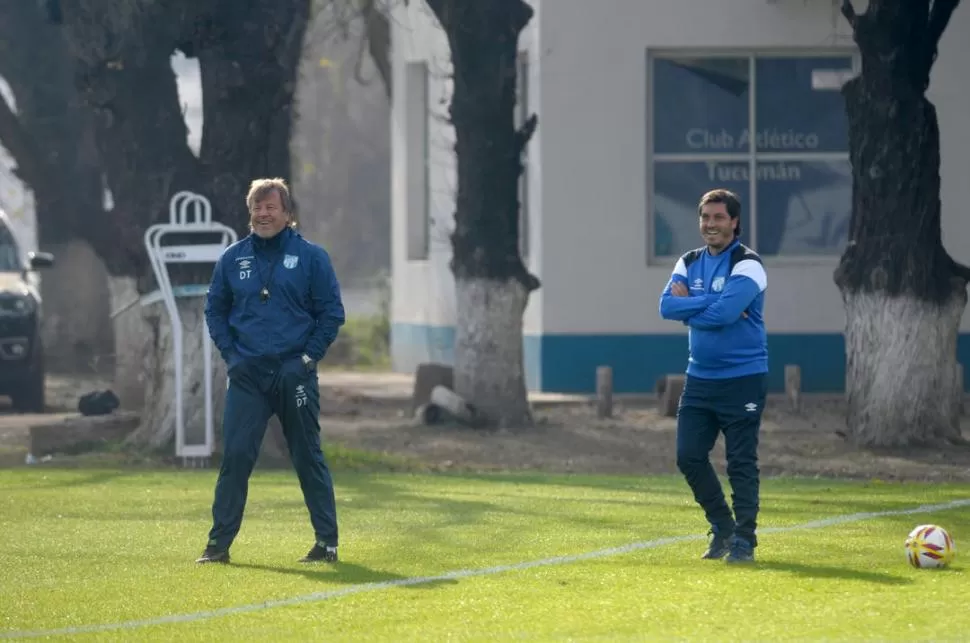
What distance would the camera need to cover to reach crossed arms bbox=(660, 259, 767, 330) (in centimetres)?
922

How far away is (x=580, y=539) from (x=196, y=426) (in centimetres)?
599

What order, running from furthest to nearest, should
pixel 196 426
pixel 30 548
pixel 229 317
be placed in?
pixel 196 426 → pixel 30 548 → pixel 229 317

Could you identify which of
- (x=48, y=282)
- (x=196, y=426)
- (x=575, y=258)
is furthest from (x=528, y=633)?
(x=48, y=282)

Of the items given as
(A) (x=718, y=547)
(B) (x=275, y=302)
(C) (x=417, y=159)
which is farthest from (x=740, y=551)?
(C) (x=417, y=159)

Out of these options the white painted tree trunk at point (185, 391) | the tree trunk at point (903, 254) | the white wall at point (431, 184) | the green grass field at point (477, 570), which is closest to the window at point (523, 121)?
the white wall at point (431, 184)

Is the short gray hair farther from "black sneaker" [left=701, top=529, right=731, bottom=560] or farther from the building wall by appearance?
the building wall

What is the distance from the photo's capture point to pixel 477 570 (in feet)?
30.7

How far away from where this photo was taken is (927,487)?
13.6 metres

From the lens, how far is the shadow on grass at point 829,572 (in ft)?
28.9

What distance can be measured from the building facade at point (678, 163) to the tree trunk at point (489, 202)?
3.80 meters

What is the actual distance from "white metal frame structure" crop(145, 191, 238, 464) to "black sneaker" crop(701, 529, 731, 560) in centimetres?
656

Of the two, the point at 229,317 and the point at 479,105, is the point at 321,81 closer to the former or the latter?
the point at 479,105

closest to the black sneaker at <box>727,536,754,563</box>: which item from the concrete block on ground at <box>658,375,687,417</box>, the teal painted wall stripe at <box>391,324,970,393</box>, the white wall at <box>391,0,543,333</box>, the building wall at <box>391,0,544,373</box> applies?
the concrete block on ground at <box>658,375,687,417</box>

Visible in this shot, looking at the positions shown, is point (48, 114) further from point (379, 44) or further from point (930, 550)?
point (930, 550)
